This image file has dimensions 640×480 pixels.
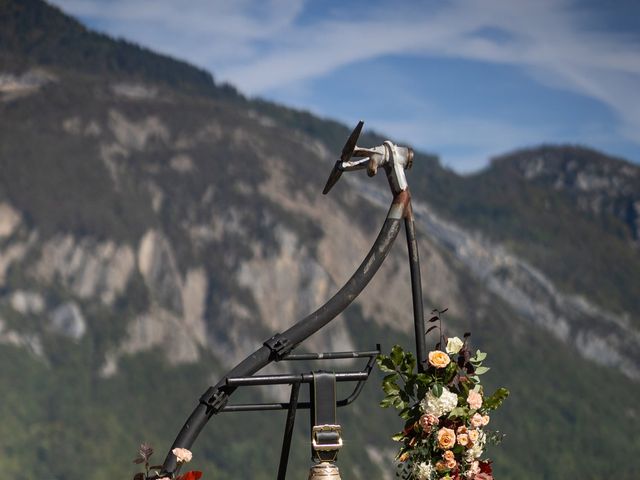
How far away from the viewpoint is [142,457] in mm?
11953

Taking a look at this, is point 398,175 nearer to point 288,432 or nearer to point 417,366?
point 417,366

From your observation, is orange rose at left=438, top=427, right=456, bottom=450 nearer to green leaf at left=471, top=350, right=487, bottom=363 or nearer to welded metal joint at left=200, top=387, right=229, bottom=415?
green leaf at left=471, top=350, right=487, bottom=363

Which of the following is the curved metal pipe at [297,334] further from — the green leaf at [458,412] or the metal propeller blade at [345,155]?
the green leaf at [458,412]

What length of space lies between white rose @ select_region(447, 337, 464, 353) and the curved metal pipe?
98 centimetres

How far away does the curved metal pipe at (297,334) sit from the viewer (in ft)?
40.7

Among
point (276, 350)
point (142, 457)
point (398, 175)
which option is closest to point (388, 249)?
point (398, 175)

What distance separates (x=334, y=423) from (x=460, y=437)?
1.32 meters

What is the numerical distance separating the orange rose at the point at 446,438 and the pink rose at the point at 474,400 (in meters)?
0.32

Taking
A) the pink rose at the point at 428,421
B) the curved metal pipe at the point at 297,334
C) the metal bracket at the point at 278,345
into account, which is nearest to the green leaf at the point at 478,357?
the pink rose at the point at 428,421

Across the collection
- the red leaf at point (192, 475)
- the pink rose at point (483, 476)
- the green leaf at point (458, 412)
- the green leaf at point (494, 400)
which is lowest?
the red leaf at point (192, 475)

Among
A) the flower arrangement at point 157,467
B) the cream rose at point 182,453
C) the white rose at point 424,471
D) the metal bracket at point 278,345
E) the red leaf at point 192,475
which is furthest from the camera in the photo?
the white rose at point 424,471

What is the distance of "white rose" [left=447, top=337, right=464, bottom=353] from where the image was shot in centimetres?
1366

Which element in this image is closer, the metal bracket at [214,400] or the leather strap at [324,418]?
the metal bracket at [214,400]

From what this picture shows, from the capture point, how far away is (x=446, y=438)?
13555 mm
